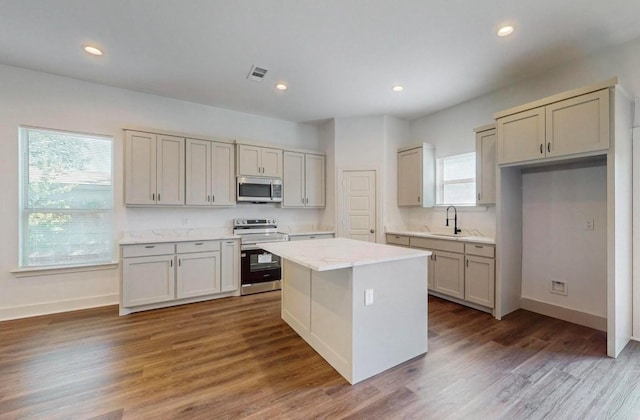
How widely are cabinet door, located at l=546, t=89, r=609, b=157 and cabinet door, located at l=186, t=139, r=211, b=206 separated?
4296 mm

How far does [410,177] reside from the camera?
4.71 metres

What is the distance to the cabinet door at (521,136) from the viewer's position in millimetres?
2818

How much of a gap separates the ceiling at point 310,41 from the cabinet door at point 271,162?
994 millimetres

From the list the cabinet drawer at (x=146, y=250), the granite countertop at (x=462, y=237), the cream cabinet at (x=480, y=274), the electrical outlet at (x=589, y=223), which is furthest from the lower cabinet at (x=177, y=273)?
the electrical outlet at (x=589, y=223)

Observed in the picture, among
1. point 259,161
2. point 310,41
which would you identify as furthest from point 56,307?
point 310,41

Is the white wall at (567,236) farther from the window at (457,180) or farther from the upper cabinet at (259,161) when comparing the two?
the upper cabinet at (259,161)

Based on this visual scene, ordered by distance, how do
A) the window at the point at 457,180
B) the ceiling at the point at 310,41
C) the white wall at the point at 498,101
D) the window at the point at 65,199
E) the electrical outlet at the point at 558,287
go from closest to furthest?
the ceiling at the point at 310,41 → the white wall at the point at 498,101 → the electrical outlet at the point at 558,287 → the window at the point at 65,199 → the window at the point at 457,180

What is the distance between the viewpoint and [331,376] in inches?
82.9

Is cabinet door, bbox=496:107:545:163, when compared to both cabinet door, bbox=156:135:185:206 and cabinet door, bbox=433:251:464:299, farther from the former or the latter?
cabinet door, bbox=156:135:185:206

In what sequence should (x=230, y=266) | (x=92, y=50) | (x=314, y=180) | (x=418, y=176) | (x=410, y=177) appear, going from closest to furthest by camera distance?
(x=92, y=50) < (x=230, y=266) < (x=418, y=176) < (x=410, y=177) < (x=314, y=180)

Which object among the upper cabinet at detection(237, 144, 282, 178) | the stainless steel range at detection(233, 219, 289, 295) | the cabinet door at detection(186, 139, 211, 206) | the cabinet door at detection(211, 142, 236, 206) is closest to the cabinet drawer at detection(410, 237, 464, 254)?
the stainless steel range at detection(233, 219, 289, 295)

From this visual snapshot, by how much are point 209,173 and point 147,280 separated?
1.71 m

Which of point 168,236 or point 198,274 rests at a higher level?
point 168,236

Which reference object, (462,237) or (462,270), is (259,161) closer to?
(462,237)
